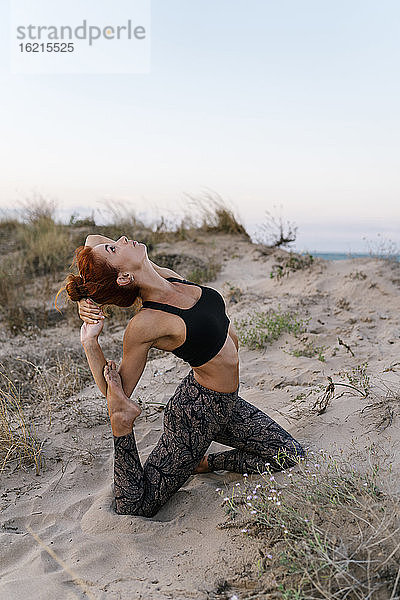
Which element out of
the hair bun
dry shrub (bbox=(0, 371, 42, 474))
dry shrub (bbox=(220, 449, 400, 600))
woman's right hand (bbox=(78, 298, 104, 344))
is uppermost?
the hair bun

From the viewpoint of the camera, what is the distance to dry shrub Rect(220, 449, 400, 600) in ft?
7.14

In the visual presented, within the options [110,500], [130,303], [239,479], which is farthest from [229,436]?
[130,303]

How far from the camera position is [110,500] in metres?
3.39

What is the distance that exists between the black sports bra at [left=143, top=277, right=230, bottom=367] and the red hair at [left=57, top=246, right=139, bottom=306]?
0.52 feet

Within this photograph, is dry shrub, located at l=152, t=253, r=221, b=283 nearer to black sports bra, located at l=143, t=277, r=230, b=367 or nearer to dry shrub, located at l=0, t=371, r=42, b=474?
dry shrub, located at l=0, t=371, r=42, b=474

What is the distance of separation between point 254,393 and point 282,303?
2783mm

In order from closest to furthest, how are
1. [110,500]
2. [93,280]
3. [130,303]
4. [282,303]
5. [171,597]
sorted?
1. [171,597]
2. [93,280]
3. [130,303]
4. [110,500]
5. [282,303]

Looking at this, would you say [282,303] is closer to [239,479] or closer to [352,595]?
[239,479]

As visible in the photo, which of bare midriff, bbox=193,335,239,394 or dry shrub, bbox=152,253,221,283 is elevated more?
bare midriff, bbox=193,335,239,394

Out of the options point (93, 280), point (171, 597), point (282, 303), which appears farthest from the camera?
point (282, 303)

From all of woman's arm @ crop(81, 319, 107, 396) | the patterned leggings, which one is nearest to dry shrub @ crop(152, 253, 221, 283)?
the patterned leggings

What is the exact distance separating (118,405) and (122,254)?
0.83 meters

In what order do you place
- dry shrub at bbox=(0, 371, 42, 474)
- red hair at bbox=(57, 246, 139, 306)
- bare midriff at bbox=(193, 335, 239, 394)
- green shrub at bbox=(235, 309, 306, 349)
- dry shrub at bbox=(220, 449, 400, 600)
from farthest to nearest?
green shrub at bbox=(235, 309, 306, 349), dry shrub at bbox=(0, 371, 42, 474), bare midriff at bbox=(193, 335, 239, 394), red hair at bbox=(57, 246, 139, 306), dry shrub at bbox=(220, 449, 400, 600)

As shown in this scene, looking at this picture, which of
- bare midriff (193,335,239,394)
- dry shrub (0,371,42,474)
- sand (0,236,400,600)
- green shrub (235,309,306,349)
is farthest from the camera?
green shrub (235,309,306,349)
